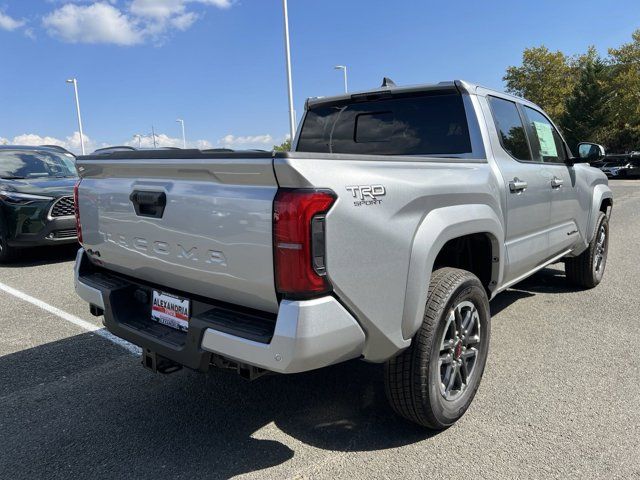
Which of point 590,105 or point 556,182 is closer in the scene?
point 556,182

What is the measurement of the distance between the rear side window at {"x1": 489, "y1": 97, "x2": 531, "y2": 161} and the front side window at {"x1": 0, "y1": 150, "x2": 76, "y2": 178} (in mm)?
7360

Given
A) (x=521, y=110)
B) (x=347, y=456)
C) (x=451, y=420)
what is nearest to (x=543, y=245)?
(x=521, y=110)

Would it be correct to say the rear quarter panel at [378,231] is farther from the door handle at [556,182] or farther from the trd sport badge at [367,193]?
the door handle at [556,182]

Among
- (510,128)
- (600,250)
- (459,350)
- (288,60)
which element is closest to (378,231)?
(459,350)

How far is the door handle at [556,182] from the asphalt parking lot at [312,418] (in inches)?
48.0

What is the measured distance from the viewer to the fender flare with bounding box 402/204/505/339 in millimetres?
2381

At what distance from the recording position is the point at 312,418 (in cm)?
292

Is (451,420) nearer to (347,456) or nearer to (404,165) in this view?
(347,456)

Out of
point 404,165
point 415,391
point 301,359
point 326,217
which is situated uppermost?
point 404,165

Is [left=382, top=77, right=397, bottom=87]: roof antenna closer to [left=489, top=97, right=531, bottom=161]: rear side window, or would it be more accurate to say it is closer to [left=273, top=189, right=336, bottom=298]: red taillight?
[left=489, top=97, right=531, bottom=161]: rear side window

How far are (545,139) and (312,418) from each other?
3278 millimetres

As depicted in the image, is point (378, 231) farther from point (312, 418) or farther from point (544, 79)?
point (544, 79)

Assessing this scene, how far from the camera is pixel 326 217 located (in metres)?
2.00

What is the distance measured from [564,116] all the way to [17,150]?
41000 mm
